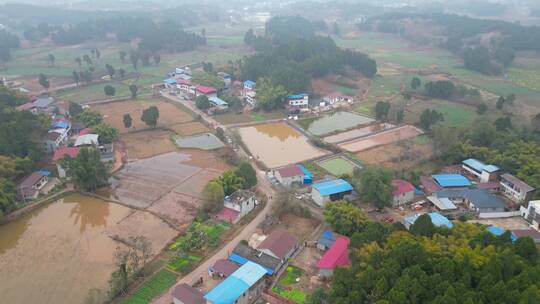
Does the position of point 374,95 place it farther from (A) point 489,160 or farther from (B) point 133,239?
(B) point 133,239

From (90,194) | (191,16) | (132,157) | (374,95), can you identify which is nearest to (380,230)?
(90,194)

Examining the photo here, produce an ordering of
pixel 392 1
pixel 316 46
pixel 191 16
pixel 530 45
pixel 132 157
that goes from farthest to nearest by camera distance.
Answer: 1. pixel 392 1
2. pixel 191 16
3. pixel 530 45
4. pixel 316 46
5. pixel 132 157

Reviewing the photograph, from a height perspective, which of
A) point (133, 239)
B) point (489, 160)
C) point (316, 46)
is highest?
point (316, 46)

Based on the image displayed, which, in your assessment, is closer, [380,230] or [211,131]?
[380,230]

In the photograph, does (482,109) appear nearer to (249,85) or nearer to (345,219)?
(249,85)

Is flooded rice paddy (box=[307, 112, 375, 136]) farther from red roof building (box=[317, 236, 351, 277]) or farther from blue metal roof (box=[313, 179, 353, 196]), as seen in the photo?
red roof building (box=[317, 236, 351, 277])

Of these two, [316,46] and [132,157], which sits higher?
[316,46]

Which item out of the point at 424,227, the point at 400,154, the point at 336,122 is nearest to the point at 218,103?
the point at 336,122

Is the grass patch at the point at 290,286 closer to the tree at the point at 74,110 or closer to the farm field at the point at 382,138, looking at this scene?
the farm field at the point at 382,138
